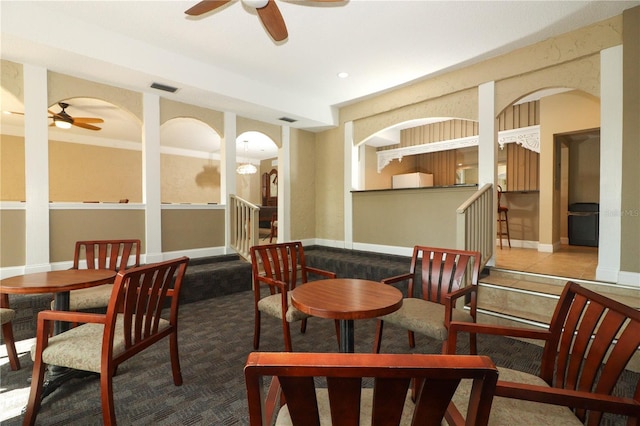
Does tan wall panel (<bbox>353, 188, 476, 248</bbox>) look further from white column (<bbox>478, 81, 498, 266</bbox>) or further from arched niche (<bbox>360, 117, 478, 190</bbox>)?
arched niche (<bbox>360, 117, 478, 190</bbox>)

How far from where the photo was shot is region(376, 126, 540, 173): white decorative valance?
5375mm

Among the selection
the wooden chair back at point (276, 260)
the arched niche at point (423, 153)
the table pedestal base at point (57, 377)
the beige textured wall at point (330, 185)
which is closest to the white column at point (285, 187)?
the beige textured wall at point (330, 185)

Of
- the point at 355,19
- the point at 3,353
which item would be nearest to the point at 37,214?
the point at 3,353

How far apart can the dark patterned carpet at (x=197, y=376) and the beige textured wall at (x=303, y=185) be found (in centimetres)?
274

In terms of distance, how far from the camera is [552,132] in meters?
4.97

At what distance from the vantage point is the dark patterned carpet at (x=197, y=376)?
1719 millimetres

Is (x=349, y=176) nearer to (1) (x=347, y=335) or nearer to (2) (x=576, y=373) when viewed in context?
(1) (x=347, y=335)

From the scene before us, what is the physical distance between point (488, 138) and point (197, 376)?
393 cm

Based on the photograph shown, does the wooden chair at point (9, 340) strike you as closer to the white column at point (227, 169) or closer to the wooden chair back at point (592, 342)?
the white column at point (227, 169)

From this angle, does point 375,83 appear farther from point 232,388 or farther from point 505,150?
point 232,388

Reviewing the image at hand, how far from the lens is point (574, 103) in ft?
15.6

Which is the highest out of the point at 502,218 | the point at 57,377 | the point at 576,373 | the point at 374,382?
the point at 502,218

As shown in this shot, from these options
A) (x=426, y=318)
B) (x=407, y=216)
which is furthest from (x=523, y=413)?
(x=407, y=216)

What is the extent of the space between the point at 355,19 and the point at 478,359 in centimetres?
328
